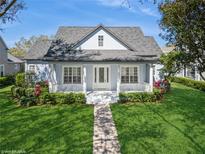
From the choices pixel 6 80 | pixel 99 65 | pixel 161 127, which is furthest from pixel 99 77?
pixel 6 80

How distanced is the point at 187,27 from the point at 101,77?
1474 centimetres

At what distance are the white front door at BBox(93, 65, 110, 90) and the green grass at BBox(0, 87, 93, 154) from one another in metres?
6.81

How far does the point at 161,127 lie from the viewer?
43.0ft

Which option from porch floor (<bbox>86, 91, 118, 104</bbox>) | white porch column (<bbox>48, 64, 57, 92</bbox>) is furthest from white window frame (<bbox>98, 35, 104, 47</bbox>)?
porch floor (<bbox>86, 91, 118, 104</bbox>)

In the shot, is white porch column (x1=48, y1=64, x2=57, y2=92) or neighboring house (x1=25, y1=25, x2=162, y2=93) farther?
neighboring house (x1=25, y1=25, x2=162, y2=93)

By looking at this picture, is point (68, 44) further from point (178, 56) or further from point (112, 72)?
point (178, 56)

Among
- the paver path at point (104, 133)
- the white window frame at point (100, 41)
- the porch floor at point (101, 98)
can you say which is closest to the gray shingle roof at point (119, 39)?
the white window frame at point (100, 41)

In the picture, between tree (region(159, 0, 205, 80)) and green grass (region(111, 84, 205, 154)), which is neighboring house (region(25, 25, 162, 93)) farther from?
tree (region(159, 0, 205, 80))

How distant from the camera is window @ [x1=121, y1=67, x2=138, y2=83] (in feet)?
79.9

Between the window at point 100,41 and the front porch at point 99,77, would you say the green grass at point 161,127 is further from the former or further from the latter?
the window at point 100,41

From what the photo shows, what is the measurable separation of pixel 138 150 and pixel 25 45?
105 m

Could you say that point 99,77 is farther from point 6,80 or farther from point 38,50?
point 6,80

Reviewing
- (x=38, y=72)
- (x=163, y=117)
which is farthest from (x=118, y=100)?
(x=38, y=72)

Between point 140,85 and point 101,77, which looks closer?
point 140,85
